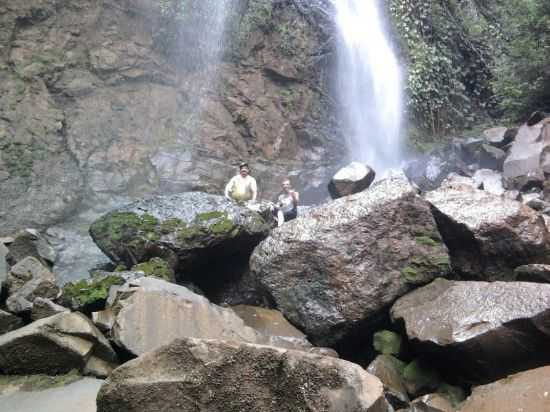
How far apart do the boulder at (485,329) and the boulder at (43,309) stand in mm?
3481

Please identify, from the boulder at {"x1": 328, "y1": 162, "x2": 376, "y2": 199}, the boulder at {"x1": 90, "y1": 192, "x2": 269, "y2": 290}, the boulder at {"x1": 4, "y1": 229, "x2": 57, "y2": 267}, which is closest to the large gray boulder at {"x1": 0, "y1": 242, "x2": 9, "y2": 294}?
the boulder at {"x1": 4, "y1": 229, "x2": 57, "y2": 267}

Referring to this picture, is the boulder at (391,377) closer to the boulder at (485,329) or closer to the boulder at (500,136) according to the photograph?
the boulder at (485,329)

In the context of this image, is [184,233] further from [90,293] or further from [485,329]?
[485,329]

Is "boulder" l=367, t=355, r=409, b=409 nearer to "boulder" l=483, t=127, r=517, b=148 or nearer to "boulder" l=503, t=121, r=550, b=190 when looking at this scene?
"boulder" l=503, t=121, r=550, b=190

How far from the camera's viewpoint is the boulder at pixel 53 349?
4.31 meters

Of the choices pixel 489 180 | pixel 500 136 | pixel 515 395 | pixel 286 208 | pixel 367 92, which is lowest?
pixel 286 208

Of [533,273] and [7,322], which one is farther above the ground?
[533,273]

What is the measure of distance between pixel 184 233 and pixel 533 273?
4160mm

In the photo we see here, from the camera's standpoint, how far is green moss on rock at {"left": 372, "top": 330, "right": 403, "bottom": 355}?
214 inches

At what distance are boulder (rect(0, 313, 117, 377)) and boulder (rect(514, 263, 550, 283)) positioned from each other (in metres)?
4.24

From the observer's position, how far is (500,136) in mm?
12133

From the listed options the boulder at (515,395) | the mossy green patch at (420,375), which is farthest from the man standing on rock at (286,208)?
the boulder at (515,395)

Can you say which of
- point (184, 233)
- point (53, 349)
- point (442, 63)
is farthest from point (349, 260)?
point (442, 63)

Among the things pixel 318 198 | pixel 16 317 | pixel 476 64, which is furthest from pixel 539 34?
pixel 16 317
